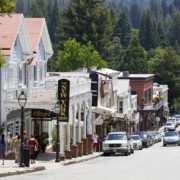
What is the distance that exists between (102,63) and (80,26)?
24.5 metres

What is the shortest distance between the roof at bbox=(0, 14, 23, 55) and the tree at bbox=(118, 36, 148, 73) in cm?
10331

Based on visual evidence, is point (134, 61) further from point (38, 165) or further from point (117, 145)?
point (38, 165)

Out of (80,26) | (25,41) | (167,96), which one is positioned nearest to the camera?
(25,41)

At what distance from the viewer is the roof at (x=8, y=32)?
44.2 m

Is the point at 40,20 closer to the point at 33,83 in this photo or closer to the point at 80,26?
the point at 33,83

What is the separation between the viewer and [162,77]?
140 m

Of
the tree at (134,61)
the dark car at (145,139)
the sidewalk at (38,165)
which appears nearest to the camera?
the sidewalk at (38,165)

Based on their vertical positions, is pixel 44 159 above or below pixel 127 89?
below

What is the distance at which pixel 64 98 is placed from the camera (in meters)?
43.5

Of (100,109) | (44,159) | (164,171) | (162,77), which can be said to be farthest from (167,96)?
(164,171)

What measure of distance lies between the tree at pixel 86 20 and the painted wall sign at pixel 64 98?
74070 millimetres

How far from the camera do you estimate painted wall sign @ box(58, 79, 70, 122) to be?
43188 mm

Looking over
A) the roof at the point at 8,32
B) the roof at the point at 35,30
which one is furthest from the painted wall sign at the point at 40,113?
the roof at the point at 35,30

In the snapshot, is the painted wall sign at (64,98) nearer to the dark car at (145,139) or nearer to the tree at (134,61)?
the dark car at (145,139)
